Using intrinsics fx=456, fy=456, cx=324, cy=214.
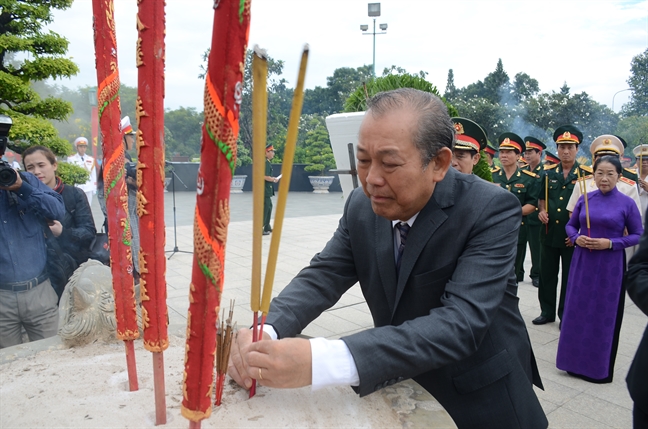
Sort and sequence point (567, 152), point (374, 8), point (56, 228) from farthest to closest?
point (374, 8)
point (567, 152)
point (56, 228)

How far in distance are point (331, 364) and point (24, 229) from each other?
252cm

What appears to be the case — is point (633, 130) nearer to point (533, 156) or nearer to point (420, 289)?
point (533, 156)

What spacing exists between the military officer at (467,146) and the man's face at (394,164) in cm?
204

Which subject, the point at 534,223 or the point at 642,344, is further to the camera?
the point at 534,223

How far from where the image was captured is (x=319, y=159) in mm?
21172

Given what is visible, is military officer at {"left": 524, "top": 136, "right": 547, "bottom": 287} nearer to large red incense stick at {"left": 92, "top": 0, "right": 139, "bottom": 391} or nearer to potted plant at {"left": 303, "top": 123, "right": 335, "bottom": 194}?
large red incense stick at {"left": 92, "top": 0, "right": 139, "bottom": 391}

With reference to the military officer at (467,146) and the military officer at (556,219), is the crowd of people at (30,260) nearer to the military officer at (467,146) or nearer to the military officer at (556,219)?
the military officer at (467,146)

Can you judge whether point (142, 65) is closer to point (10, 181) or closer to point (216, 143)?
point (216, 143)

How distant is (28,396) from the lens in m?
1.35

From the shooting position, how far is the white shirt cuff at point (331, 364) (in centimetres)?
106

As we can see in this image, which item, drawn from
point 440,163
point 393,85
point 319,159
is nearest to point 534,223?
point 393,85

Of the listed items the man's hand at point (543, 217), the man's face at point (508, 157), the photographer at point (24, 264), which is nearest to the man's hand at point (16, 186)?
the photographer at point (24, 264)

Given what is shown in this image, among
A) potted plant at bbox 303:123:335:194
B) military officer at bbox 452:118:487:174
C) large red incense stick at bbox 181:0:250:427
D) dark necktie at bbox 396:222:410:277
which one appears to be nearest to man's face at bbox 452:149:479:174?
military officer at bbox 452:118:487:174

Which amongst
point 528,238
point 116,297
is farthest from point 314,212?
point 116,297
